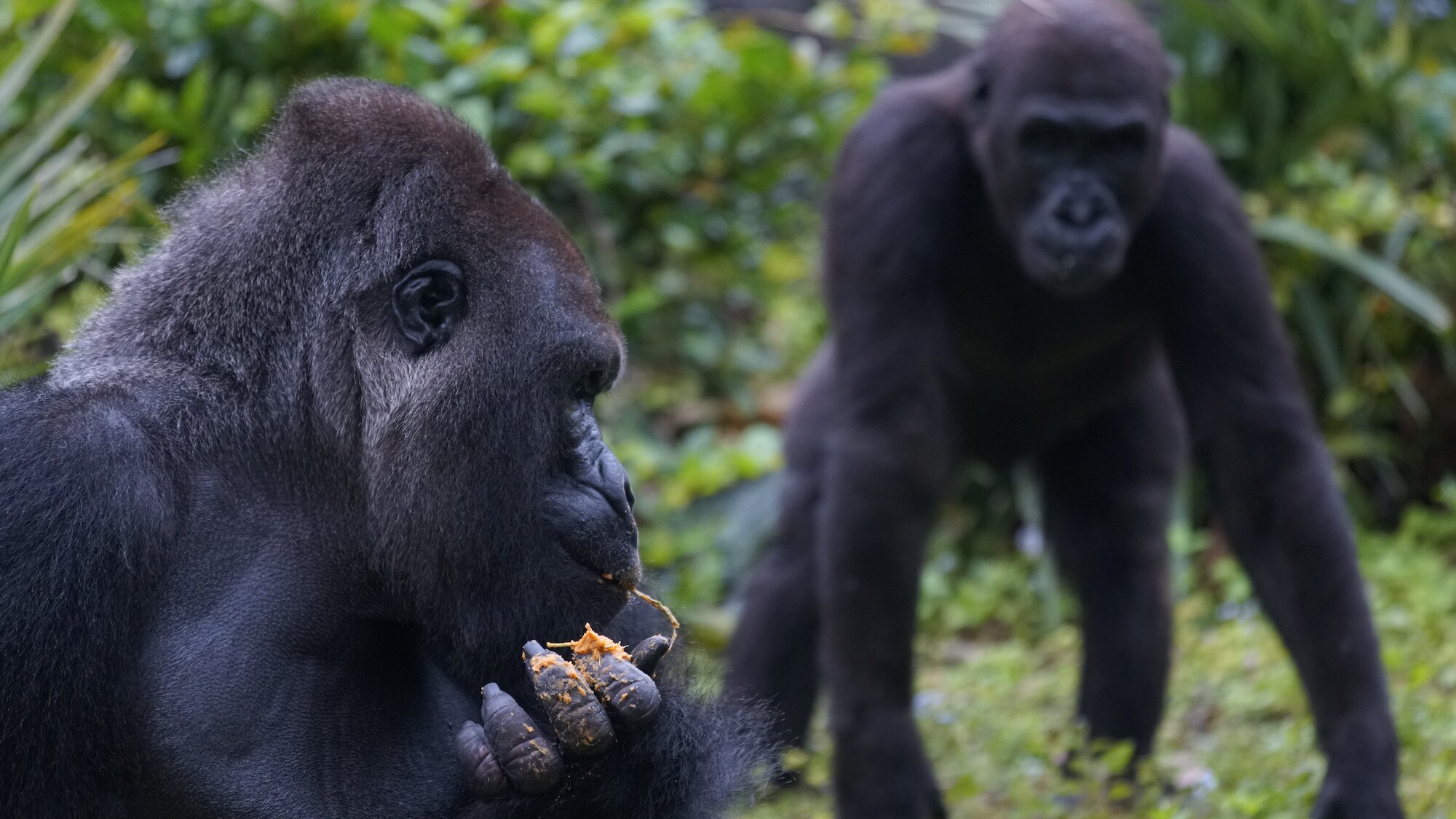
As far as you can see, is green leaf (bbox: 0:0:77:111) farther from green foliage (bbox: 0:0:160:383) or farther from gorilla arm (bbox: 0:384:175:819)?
gorilla arm (bbox: 0:384:175:819)

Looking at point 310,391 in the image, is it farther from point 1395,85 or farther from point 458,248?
point 1395,85

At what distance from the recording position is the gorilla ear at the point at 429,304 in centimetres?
272

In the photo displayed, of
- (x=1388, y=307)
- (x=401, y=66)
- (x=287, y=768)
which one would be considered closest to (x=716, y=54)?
(x=401, y=66)

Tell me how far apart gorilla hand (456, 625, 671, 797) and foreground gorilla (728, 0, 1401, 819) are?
58.3 inches

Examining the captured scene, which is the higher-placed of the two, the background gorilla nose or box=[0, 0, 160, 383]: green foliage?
box=[0, 0, 160, 383]: green foliage

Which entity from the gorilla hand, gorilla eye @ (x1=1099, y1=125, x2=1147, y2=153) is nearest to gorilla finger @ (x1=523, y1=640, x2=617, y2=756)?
Answer: the gorilla hand

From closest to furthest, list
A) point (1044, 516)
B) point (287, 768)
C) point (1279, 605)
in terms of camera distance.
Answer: point (287, 768) < point (1279, 605) < point (1044, 516)

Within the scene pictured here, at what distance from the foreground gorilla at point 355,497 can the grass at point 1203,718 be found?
97 cm

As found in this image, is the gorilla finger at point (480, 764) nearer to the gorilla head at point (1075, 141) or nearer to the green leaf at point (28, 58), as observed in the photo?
the gorilla head at point (1075, 141)

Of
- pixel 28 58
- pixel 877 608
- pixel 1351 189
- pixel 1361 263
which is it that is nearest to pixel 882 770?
pixel 877 608

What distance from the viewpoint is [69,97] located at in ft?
16.2

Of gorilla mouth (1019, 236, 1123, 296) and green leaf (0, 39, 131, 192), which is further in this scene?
gorilla mouth (1019, 236, 1123, 296)

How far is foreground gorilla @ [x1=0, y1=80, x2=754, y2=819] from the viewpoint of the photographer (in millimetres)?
2578

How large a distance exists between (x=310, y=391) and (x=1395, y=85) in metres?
6.01
